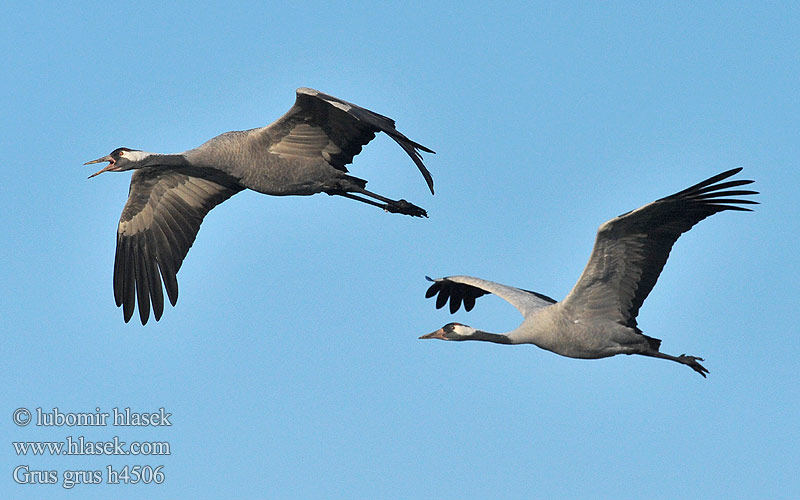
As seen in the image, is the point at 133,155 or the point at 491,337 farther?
the point at 133,155

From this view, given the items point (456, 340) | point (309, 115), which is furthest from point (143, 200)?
point (456, 340)

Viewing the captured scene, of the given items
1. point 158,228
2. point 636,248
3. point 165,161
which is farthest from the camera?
point 158,228

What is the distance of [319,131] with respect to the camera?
39.4 ft

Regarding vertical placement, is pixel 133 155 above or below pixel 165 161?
above

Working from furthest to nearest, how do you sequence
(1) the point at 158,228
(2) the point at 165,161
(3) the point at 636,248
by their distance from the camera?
(1) the point at 158,228 < (2) the point at 165,161 < (3) the point at 636,248

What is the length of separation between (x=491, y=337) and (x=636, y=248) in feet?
5.97

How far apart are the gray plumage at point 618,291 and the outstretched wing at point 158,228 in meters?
3.06

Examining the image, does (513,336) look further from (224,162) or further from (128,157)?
(128,157)

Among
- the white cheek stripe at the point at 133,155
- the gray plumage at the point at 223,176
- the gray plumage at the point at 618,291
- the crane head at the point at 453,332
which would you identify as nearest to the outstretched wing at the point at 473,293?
the gray plumage at the point at 618,291

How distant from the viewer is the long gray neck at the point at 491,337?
1170cm

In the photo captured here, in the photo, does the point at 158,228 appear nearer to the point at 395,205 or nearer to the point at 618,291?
the point at 395,205

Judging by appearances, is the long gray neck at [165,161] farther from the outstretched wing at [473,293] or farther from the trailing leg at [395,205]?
the outstretched wing at [473,293]

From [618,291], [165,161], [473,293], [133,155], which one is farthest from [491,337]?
[133,155]

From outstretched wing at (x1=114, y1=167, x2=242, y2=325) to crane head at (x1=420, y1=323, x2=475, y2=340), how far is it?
2803 mm
